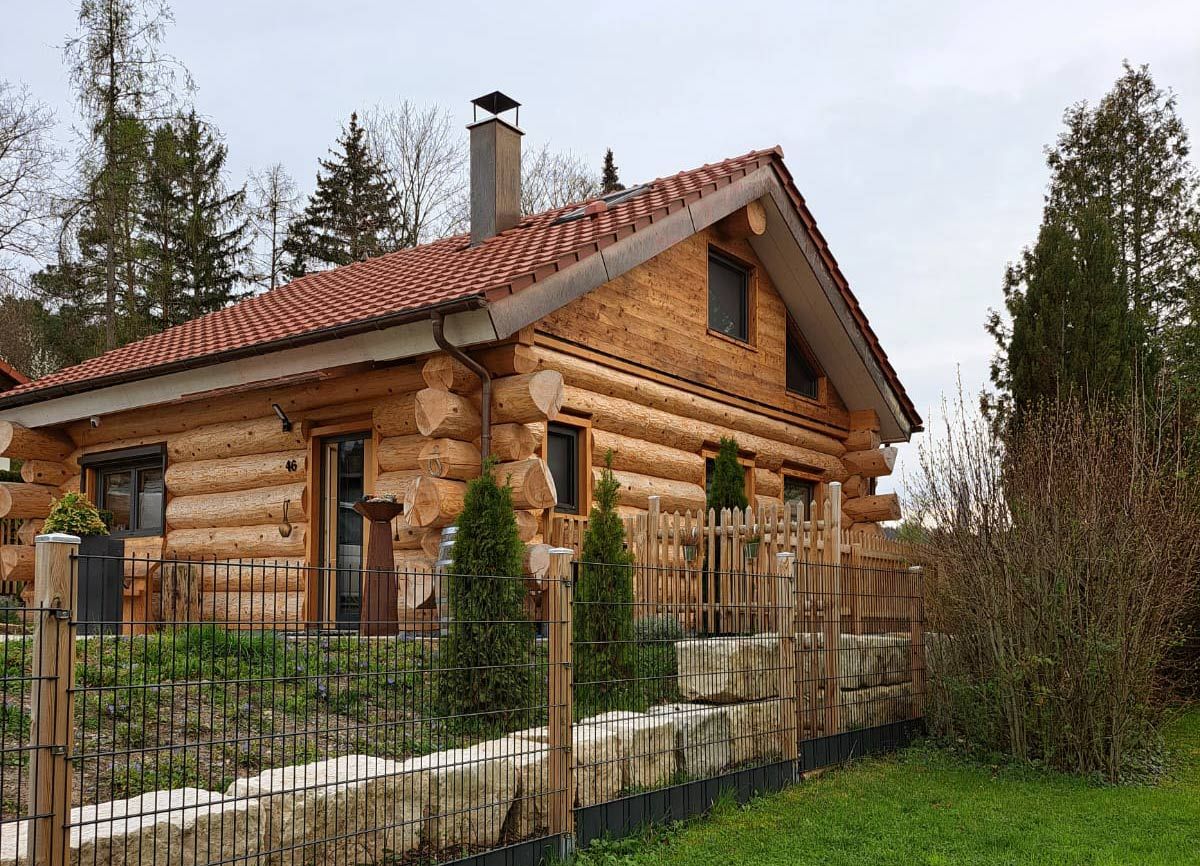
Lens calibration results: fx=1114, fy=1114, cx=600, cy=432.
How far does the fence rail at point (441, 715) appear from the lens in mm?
4203

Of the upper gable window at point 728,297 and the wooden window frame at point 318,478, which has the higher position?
the upper gable window at point 728,297

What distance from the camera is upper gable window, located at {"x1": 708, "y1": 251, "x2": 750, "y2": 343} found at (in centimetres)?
1495

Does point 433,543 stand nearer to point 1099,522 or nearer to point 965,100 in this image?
point 1099,522

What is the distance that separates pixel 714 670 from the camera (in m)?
7.72

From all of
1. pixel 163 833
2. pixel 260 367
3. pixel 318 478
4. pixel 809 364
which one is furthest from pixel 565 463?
pixel 163 833

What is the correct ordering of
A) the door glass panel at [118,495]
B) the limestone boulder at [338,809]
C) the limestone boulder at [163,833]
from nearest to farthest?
the limestone boulder at [163,833] < the limestone boulder at [338,809] < the door glass panel at [118,495]

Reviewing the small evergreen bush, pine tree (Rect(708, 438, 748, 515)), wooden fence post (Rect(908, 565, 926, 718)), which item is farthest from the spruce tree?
the small evergreen bush

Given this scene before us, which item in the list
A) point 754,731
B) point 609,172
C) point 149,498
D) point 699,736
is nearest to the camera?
point 699,736

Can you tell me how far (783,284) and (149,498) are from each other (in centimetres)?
915

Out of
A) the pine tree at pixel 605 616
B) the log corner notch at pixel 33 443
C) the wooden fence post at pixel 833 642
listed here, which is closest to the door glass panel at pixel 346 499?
the pine tree at pixel 605 616

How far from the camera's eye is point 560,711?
19.8 ft

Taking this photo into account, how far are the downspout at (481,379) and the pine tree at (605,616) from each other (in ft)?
6.43

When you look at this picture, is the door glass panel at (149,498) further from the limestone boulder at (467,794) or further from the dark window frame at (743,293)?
the limestone boulder at (467,794)

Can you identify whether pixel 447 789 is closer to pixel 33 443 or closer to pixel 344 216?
pixel 33 443
